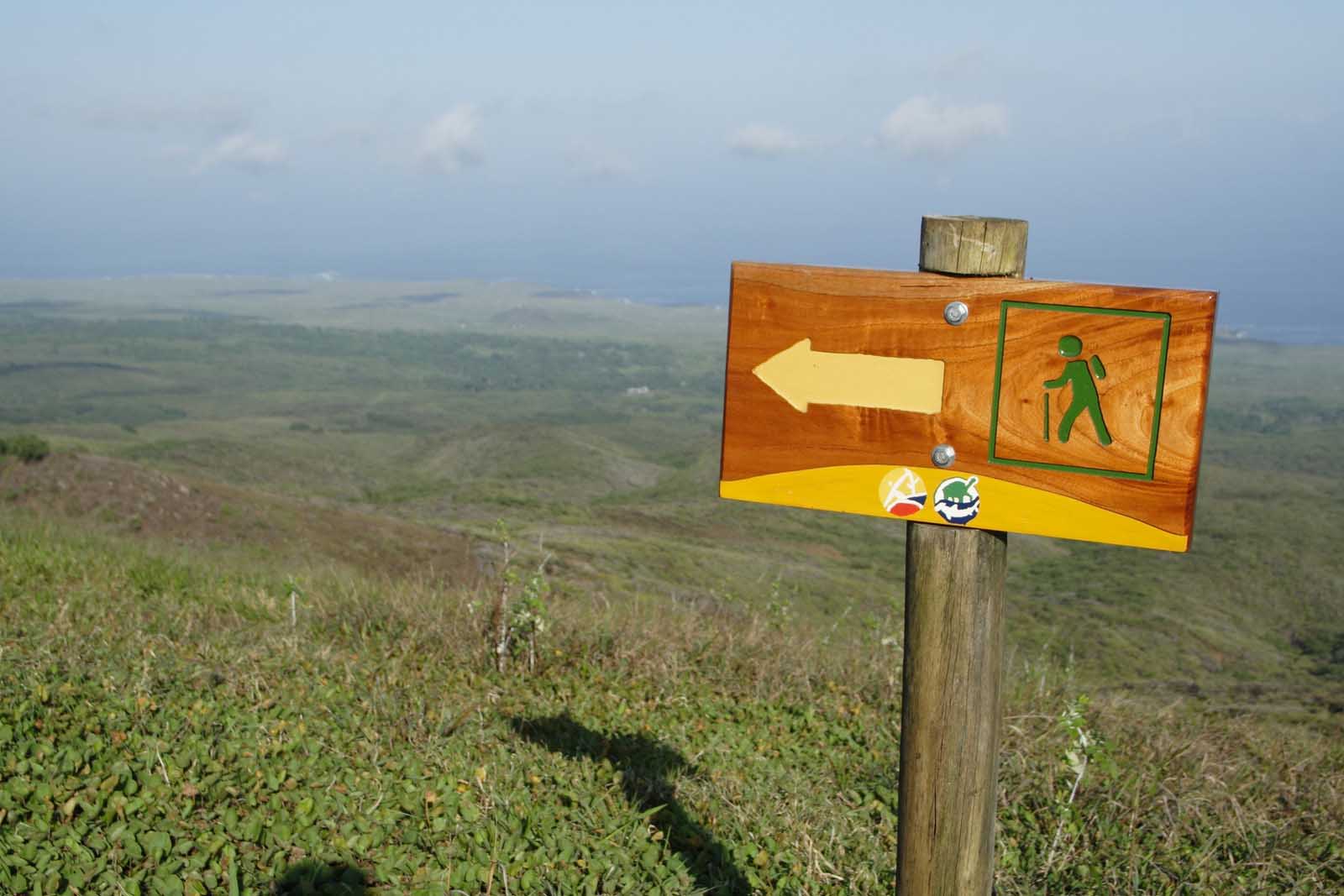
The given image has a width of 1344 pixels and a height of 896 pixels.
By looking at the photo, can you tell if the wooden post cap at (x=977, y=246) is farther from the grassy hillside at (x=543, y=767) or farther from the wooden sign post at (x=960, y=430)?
the grassy hillside at (x=543, y=767)

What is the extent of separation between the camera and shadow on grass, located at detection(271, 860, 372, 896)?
315cm

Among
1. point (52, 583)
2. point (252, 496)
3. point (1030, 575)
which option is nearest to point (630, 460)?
point (1030, 575)

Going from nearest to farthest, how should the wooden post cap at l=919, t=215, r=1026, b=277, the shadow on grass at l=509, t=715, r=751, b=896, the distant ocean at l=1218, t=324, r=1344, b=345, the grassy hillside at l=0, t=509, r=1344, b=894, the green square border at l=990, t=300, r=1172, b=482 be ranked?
1. the green square border at l=990, t=300, r=1172, b=482
2. the wooden post cap at l=919, t=215, r=1026, b=277
3. the grassy hillside at l=0, t=509, r=1344, b=894
4. the shadow on grass at l=509, t=715, r=751, b=896
5. the distant ocean at l=1218, t=324, r=1344, b=345

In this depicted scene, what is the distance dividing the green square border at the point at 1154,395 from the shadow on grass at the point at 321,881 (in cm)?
230

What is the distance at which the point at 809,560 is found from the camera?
27.3 m

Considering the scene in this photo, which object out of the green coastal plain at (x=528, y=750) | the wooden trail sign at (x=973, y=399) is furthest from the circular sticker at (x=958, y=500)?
the green coastal plain at (x=528, y=750)

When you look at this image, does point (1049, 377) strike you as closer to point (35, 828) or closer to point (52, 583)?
point (35, 828)

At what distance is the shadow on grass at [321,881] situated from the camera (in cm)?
315

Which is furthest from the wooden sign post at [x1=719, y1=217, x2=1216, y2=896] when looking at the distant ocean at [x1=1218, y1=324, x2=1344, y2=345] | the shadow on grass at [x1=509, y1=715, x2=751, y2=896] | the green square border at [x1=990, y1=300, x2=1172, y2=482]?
the distant ocean at [x1=1218, y1=324, x2=1344, y2=345]

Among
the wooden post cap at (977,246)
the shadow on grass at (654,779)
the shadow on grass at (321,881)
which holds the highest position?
the wooden post cap at (977,246)

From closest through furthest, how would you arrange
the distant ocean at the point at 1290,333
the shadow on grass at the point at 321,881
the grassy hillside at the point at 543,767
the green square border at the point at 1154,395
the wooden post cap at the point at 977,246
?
the green square border at the point at 1154,395 < the wooden post cap at the point at 977,246 < the shadow on grass at the point at 321,881 < the grassy hillside at the point at 543,767 < the distant ocean at the point at 1290,333

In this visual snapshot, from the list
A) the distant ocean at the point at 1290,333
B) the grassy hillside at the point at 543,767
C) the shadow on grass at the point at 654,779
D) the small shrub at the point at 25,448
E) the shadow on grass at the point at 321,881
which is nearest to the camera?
the shadow on grass at the point at 321,881

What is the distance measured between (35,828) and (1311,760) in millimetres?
5222

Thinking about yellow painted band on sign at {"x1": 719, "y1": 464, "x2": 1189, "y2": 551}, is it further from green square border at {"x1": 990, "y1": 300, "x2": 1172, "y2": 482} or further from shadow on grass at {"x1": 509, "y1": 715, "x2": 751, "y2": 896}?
shadow on grass at {"x1": 509, "y1": 715, "x2": 751, "y2": 896}
